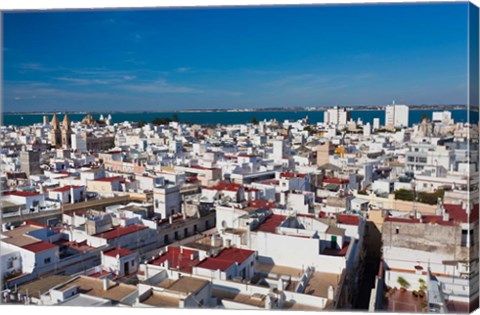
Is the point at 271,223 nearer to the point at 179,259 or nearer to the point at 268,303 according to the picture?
the point at 179,259

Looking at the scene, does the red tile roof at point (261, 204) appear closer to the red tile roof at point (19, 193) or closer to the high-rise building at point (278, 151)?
the red tile roof at point (19, 193)

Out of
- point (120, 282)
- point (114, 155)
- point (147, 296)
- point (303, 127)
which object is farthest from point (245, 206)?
point (303, 127)

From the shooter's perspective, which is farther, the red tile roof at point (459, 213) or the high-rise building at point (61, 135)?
the high-rise building at point (61, 135)

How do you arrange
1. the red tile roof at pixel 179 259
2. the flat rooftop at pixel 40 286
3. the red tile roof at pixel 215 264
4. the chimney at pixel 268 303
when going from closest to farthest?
the chimney at pixel 268 303, the flat rooftop at pixel 40 286, the red tile roof at pixel 215 264, the red tile roof at pixel 179 259

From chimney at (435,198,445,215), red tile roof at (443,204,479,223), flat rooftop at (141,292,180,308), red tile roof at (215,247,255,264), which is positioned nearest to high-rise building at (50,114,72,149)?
red tile roof at (215,247,255,264)

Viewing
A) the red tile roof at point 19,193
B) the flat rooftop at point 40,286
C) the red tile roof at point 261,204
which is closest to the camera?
the flat rooftop at point 40,286

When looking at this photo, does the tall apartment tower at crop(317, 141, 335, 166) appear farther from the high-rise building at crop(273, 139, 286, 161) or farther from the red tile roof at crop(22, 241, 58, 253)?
the red tile roof at crop(22, 241, 58, 253)

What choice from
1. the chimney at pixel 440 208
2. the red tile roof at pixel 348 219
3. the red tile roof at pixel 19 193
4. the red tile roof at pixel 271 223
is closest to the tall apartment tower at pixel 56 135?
the red tile roof at pixel 19 193
